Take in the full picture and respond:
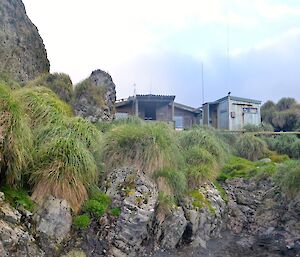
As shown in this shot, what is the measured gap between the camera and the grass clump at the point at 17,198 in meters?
6.44

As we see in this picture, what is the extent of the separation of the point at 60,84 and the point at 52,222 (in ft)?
27.0

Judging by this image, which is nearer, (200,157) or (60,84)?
(200,157)

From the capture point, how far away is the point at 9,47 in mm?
16578

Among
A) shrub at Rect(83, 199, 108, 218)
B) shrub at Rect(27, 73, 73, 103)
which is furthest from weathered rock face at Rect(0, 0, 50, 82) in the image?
shrub at Rect(83, 199, 108, 218)

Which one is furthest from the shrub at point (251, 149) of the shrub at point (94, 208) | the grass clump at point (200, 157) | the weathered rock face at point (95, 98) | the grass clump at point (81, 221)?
the grass clump at point (81, 221)

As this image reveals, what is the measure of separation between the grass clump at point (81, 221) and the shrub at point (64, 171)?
20 centimetres

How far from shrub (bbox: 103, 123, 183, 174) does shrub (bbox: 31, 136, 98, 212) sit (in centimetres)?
119

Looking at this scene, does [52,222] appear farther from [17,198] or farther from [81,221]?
[17,198]

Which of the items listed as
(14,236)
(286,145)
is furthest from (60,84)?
(286,145)

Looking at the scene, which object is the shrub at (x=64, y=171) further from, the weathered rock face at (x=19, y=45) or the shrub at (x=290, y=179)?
the weathered rock face at (x=19, y=45)

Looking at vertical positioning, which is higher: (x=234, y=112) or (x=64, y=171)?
(x=234, y=112)

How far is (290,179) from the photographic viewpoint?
35.0ft

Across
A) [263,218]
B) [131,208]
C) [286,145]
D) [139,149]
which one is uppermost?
[286,145]

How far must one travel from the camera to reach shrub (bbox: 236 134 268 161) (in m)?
16.4
